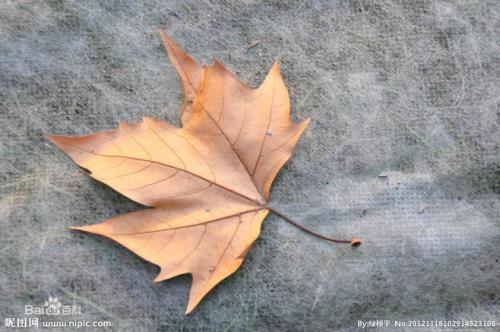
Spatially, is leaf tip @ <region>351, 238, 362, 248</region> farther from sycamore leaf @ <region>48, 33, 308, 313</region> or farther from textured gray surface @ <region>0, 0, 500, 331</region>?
sycamore leaf @ <region>48, 33, 308, 313</region>

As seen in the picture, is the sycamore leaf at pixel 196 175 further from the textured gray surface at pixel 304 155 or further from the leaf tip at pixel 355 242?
the leaf tip at pixel 355 242

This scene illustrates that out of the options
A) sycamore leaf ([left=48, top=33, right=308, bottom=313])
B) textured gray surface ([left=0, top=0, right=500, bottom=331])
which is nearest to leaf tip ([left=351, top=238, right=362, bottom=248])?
textured gray surface ([left=0, top=0, right=500, bottom=331])

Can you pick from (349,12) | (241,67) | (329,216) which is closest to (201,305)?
(329,216)

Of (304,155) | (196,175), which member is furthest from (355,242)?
(196,175)

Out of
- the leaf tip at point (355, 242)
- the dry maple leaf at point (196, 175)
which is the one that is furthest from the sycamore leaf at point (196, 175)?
the leaf tip at point (355, 242)

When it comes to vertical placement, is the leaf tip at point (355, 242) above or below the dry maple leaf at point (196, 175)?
below

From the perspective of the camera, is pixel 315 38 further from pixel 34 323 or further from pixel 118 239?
pixel 34 323
